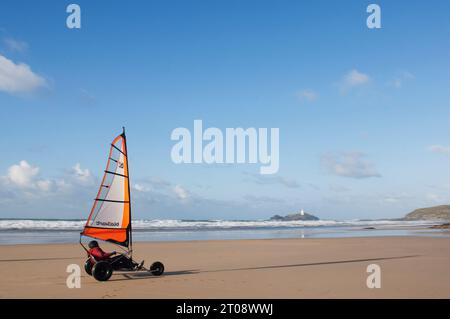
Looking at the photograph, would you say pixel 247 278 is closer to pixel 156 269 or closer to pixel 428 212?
pixel 156 269

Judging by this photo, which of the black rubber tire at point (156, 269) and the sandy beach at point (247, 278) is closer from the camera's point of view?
the sandy beach at point (247, 278)

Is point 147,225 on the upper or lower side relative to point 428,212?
upper

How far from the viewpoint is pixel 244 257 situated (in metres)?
17.9

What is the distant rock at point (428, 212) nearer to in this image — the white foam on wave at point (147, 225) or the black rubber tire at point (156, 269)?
the white foam on wave at point (147, 225)

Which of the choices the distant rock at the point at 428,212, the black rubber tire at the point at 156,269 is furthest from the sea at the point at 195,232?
the distant rock at the point at 428,212

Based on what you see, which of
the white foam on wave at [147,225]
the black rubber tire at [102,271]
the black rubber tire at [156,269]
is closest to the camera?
the black rubber tire at [102,271]

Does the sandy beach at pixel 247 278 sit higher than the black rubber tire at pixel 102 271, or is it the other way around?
the black rubber tire at pixel 102 271

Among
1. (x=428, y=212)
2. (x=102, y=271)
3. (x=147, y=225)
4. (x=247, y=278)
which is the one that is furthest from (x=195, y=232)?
(x=428, y=212)

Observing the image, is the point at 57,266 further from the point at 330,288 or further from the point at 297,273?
the point at 330,288

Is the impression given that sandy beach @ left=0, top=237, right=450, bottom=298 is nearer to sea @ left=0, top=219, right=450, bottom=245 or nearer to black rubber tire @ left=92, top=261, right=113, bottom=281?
black rubber tire @ left=92, top=261, right=113, bottom=281

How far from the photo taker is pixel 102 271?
11.2m

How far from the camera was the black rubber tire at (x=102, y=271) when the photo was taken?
11.1 m

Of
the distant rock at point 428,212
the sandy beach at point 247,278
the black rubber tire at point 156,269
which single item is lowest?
the distant rock at point 428,212
